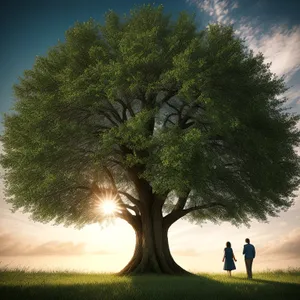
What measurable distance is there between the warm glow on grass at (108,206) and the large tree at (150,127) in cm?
50

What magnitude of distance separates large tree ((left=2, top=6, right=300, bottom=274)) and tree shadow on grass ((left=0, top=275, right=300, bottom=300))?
4.94m

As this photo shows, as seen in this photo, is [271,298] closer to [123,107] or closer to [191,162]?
[191,162]

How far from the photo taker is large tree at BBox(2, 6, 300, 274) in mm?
18312

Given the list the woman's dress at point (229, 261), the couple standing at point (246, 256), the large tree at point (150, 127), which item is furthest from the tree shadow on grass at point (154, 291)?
the large tree at point (150, 127)

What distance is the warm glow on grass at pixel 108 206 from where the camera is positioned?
75.9 feet

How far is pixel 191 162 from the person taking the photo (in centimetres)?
1736

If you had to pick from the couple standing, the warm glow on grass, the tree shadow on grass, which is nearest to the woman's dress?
the couple standing

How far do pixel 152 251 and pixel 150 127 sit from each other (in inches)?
317

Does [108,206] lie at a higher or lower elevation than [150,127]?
lower

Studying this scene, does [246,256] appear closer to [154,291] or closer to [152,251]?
[152,251]

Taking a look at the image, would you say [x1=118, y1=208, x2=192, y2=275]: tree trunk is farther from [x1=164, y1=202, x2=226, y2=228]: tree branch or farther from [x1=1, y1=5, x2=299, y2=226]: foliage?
[x1=1, y1=5, x2=299, y2=226]: foliage

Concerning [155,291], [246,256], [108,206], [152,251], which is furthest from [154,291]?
[108,206]

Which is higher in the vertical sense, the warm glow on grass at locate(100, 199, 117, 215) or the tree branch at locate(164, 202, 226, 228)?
the warm glow on grass at locate(100, 199, 117, 215)

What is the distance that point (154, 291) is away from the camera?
1338 centimetres
